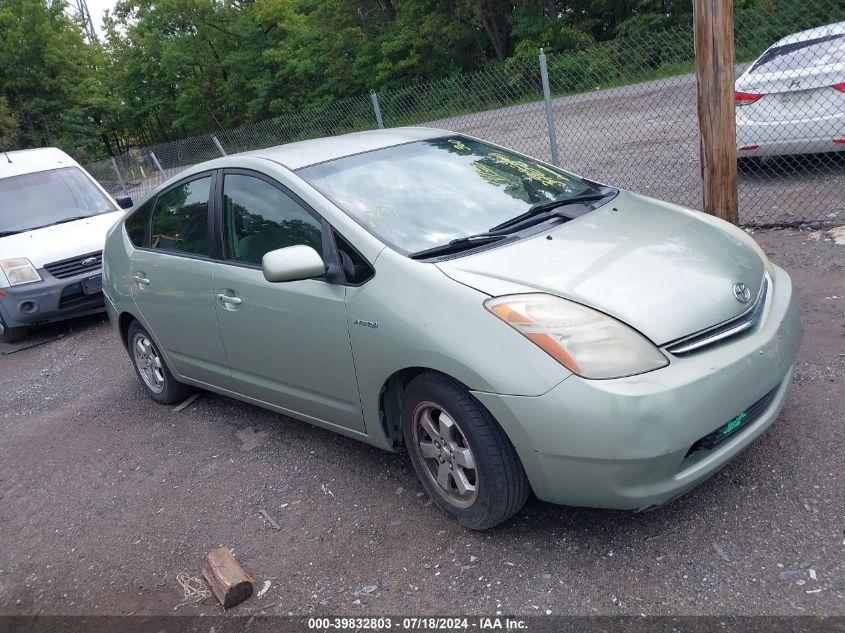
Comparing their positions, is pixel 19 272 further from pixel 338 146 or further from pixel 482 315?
pixel 482 315

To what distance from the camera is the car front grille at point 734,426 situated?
9.28ft

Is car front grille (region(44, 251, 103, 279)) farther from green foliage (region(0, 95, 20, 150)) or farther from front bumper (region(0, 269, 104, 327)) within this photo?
green foliage (region(0, 95, 20, 150))

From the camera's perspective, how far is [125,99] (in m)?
42.6

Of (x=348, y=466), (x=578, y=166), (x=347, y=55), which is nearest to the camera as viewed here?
(x=348, y=466)

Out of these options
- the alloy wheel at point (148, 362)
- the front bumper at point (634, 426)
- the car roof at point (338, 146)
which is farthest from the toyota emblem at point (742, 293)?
the alloy wheel at point (148, 362)

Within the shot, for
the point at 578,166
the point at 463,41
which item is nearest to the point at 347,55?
the point at 463,41

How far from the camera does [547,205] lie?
3.81m

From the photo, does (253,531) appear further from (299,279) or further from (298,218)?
(298,218)

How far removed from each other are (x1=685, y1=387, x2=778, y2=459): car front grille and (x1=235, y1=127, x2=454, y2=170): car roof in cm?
234

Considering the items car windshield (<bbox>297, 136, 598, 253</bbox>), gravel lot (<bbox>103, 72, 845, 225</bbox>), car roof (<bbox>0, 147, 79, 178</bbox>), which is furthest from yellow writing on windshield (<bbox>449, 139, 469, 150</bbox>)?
car roof (<bbox>0, 147, 79, 178</bbox>)

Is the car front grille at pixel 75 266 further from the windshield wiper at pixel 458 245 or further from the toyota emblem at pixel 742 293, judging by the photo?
the toyota emblem at pixel 742 293

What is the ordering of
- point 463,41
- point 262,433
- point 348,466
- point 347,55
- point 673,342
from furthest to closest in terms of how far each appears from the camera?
point 347,55
point 463,41
point 262,433
point 348,466
point 673,342

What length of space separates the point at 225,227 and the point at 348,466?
4.93ft

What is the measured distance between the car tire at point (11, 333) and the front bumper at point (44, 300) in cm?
27
